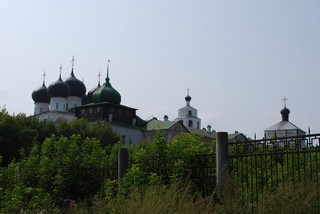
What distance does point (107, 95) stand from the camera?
50.0 meters

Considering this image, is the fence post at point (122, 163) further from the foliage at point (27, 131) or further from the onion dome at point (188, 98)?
the onion dome at point (188, 98)

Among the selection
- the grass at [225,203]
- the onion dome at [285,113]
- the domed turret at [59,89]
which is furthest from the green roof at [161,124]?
the grass at [225,203]

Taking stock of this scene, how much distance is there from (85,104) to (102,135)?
17.1 meters

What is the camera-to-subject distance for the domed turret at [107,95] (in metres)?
49.8

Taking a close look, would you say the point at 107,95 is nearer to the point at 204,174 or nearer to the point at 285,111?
the point at 285,111

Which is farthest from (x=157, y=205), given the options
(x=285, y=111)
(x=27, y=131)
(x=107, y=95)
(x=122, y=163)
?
(x=285, y=111)

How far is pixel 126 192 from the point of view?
7.94 metres

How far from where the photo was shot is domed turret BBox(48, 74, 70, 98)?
4841cm

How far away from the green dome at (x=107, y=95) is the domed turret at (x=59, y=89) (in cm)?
296

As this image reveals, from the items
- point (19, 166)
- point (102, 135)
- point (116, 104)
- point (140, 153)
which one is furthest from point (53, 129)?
point (140, 153)

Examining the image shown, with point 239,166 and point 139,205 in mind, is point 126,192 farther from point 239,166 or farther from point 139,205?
point 139,205

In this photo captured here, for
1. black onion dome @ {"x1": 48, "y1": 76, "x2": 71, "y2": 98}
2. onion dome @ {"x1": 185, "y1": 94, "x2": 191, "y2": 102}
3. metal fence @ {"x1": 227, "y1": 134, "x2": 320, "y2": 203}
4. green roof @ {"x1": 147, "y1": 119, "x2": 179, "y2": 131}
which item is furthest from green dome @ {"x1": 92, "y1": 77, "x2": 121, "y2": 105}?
metal fence @ {"x1": 227, "y1": 134, "x2": 320, "y2": 203}

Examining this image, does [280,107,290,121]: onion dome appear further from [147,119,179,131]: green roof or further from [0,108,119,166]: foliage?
[0,108,119,166]: foliage

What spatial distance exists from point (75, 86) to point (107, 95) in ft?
15.7
